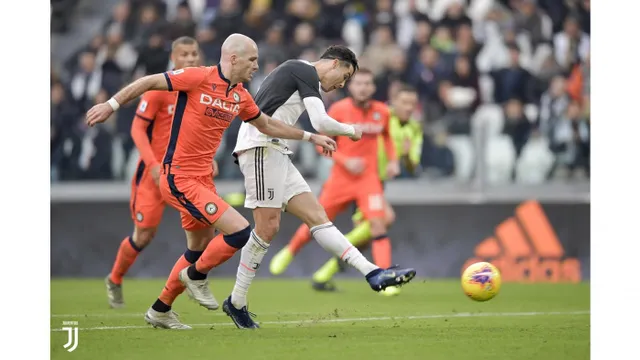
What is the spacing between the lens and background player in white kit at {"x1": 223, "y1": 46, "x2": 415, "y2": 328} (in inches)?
323

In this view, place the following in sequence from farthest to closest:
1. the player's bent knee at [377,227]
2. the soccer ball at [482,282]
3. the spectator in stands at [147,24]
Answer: the spectator in stands at [147,24] < the player's bent knee at [377,227] < the soccer ball at [482,282]

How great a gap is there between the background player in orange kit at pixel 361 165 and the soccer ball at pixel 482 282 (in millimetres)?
3041

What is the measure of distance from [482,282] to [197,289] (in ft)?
7.39

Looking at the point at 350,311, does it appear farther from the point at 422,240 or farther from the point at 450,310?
the point at 422,240

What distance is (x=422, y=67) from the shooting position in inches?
597

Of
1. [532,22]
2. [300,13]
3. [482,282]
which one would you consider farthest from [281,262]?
[532,22]

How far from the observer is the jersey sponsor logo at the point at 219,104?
785 cm

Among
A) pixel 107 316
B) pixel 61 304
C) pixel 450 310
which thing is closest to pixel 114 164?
pixel 61 304

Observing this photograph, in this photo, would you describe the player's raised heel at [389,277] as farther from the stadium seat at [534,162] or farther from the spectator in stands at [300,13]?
the spectator in stands at [300,13]

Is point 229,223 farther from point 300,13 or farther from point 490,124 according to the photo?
point 300,13

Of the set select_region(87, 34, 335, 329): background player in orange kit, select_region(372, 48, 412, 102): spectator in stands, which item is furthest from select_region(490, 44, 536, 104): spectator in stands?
select_region(87, 34, 335, 329): background player in orange kit

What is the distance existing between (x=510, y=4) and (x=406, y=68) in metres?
2.30
